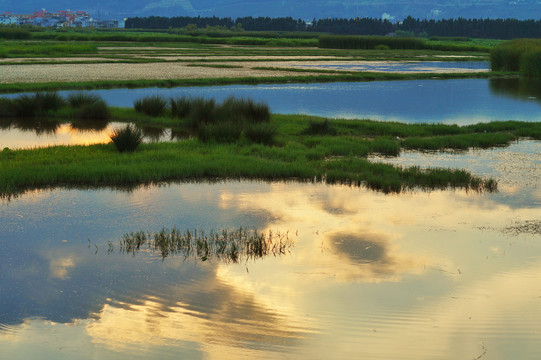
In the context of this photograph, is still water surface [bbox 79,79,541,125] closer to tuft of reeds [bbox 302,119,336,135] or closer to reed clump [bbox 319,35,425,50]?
tuft of reeds [bbox 302,119,336,135]

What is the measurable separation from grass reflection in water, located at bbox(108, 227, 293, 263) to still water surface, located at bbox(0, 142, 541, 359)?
19cm

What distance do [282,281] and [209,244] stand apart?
5.60 feet

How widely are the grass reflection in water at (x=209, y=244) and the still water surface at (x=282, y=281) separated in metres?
0.19

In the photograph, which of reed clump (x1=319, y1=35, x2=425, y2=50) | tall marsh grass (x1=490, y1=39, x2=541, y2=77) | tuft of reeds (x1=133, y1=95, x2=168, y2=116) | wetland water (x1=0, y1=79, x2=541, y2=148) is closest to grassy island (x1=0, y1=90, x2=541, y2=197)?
tuft of reeds (x1=133, y1=95, x2=168, y2=116)

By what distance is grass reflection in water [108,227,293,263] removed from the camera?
10.0 meters

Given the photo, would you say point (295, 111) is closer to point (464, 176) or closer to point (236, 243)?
point (464, 176)

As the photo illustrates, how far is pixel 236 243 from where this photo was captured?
34.3 ft

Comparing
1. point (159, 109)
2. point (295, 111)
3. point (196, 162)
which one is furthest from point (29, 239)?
point (295, 111)

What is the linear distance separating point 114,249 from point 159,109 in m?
15.1

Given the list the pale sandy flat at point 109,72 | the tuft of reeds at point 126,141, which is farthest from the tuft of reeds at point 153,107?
the pale sandy flat at point 109,72

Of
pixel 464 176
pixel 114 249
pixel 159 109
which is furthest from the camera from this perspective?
pixel 159 109

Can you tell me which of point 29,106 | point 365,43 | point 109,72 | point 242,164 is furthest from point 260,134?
point 365,43

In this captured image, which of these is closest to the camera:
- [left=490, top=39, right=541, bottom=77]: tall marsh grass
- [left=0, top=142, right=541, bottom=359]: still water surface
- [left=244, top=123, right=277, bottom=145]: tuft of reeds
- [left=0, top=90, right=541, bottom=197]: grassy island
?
[left=0, top=142, right=541, bottom=359]: still water surface

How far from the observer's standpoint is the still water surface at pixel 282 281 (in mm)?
7297
